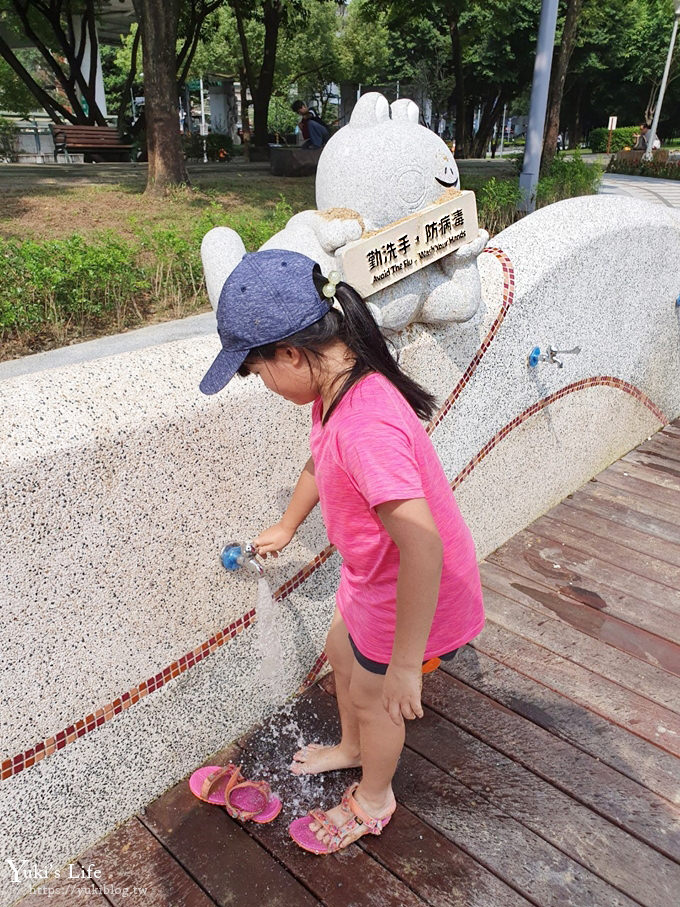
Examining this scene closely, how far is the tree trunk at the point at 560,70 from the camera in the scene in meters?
11.5

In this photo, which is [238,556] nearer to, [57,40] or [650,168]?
[57,40]

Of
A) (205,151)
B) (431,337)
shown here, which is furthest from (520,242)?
(205,151)

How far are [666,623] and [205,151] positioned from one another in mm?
19301

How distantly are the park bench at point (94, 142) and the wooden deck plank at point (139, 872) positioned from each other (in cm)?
1660

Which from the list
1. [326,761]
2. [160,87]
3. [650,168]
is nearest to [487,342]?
[326,761]

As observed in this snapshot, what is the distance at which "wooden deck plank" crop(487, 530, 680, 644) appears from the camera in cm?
266

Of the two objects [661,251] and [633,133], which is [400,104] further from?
[633,133]

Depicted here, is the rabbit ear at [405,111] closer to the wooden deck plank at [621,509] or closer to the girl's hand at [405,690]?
the girl's hand at [405,690]

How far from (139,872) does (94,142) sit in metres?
16.9

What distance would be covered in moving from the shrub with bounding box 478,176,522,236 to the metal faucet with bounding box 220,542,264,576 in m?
6.05

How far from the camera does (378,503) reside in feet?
4.06

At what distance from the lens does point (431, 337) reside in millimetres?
2314

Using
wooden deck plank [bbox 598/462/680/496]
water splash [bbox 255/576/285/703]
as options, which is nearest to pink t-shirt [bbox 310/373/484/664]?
water splash [bbox 255/576/285/703]

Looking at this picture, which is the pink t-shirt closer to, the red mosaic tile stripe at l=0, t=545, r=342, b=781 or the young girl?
the young girl
